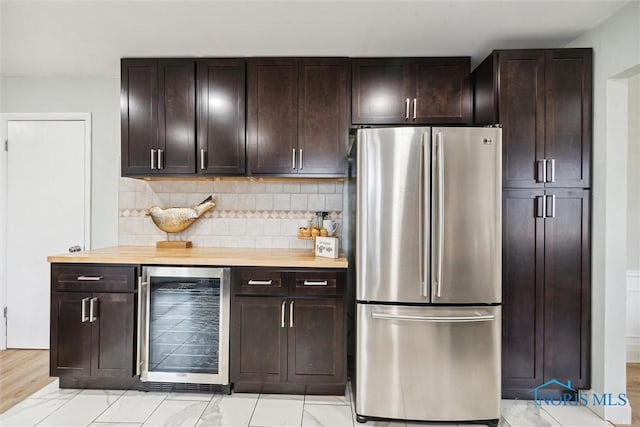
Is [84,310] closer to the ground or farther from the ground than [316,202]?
closer to the ground

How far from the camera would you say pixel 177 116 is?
2998 millimetres

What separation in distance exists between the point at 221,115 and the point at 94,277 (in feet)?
4.89

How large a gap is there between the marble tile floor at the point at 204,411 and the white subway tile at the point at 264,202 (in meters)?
1.49

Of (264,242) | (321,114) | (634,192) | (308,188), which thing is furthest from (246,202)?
(634,192)

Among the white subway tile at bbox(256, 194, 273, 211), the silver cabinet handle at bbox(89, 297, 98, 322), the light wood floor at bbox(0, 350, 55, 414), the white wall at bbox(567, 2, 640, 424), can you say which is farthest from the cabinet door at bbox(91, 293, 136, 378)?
the white wall at bbox(567, 2, 640, 424)

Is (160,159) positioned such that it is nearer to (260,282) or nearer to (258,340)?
(260,282)

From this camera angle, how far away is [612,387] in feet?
7.96

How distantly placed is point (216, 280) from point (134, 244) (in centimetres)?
123

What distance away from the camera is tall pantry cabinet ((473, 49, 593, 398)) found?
254cm

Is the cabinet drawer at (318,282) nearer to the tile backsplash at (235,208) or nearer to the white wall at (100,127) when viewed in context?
the tile backsplash at (235,208)

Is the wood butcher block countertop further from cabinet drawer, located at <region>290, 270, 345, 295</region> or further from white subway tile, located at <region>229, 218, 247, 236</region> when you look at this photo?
white subway tile, located at <region>229, 218, 247, 236</region>

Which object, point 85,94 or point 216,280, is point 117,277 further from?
point 85,94

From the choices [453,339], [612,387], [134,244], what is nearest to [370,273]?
[453,339]

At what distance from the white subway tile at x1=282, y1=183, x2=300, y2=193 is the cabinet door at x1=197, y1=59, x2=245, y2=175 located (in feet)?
1.60
